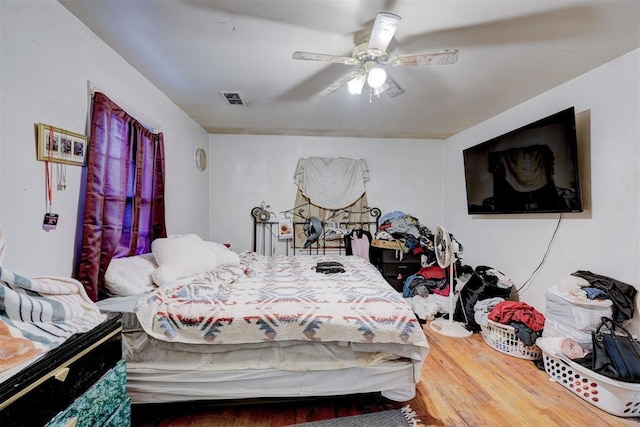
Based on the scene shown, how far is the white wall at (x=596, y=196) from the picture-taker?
1910mm

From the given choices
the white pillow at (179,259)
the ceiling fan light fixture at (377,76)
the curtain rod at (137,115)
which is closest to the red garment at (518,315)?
the ceiling fan light fixture at (377,76)

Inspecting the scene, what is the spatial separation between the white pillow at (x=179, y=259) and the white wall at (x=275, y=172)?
1.78m

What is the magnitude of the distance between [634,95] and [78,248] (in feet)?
12.1

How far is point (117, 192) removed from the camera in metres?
1.84

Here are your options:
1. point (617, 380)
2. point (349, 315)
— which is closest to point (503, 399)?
point (617, 380)

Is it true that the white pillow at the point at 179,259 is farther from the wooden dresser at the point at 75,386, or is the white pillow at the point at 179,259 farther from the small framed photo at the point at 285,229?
the small framed photo at the point at 285,229

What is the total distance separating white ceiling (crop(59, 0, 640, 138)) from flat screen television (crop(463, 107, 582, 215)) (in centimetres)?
41

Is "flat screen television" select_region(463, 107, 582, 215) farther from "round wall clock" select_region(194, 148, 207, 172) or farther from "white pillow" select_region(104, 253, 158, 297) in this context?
"round wall clock" select_region(194, 148, 207, 172)

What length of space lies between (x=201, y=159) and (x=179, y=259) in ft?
6.57

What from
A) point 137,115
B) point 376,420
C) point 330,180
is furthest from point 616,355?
point 137,115

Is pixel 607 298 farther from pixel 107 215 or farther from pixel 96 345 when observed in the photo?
pixel 107 215

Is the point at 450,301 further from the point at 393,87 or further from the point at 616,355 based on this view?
the point at 393,87

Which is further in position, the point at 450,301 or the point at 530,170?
the point at 450,301

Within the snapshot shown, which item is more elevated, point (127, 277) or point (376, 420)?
point (127, 277)
